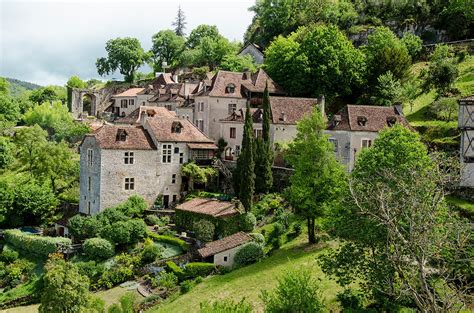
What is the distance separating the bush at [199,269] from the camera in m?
43.6

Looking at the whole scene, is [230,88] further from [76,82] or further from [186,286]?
[76,82]

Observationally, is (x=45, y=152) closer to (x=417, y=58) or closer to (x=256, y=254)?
(x=256, y=254)

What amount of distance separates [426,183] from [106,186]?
35.8 m

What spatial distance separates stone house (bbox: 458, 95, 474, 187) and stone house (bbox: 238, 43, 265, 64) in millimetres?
53860

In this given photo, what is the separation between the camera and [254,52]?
98500 millimetres

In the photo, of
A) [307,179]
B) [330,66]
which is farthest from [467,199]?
[330,66]

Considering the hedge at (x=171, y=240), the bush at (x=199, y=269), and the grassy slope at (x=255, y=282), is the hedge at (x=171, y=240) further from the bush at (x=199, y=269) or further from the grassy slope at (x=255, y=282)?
the grassy slope at (x=255, y=282)

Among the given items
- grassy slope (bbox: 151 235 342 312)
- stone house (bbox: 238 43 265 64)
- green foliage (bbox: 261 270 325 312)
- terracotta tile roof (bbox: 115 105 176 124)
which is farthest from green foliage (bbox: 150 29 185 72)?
green foliage (bbox: 261 270 325 312)

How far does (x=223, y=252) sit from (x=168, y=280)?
4827 millimetres

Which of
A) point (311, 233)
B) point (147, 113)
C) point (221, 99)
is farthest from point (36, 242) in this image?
point (221, 99)

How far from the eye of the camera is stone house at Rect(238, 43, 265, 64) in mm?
97119

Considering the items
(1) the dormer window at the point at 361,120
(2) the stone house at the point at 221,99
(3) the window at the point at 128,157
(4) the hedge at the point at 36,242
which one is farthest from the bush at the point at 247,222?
(2) the stone house at the point at 221,99

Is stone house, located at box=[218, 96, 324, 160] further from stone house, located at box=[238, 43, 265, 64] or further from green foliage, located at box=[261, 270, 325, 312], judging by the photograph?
stone house, located at box=[238, 43, 265, 64]

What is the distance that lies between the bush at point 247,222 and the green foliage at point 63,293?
14790 mm
